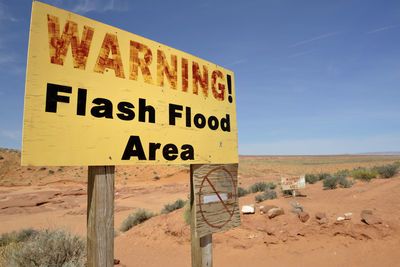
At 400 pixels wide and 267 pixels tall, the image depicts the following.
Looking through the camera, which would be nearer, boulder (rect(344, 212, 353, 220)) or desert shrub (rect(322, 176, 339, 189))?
boulder (rect(344, 212, 353, 220))

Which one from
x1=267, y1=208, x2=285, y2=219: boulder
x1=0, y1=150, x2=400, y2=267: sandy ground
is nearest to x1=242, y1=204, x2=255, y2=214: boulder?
x1=0, y1=150, x2=400, y2=267: sandy ground

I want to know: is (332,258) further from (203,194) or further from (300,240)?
(203,194)

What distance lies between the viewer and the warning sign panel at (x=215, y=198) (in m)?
2.64

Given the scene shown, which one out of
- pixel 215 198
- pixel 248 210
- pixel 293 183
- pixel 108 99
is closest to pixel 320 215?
pixel 248 210

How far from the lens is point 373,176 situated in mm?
13109

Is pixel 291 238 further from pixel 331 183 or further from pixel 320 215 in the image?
pixel 331 183

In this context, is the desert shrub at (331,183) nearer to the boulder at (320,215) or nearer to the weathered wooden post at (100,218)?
the boulder at (320,215)

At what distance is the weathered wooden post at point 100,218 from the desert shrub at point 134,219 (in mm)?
8394

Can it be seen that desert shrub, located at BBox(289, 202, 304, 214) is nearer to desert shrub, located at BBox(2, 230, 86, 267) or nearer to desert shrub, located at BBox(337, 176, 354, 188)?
desert shrub, located at BBox(337, 176, 354, 188)

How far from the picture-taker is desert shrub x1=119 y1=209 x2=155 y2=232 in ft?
31.7

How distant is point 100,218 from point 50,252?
3412 millimetres

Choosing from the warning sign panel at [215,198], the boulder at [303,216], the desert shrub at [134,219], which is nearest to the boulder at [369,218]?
the boulder at [303,216]

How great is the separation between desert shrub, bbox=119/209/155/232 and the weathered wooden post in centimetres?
839

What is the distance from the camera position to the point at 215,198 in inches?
110
